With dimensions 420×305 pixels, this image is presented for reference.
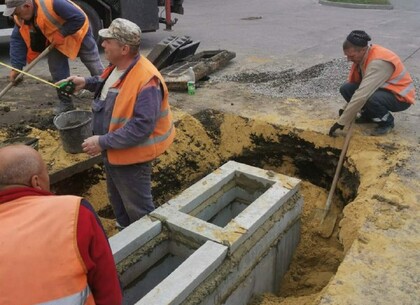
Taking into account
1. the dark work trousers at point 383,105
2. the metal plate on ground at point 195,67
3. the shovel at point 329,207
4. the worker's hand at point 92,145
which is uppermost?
the worker's hand at point 92,145

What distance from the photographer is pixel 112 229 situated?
4.77 m

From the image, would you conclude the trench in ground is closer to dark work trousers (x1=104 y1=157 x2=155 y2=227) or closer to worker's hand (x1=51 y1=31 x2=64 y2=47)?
dark work trousers (x1=104 y1=157 x2=155 y2=227)

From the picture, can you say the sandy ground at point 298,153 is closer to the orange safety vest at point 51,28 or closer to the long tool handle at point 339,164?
the long tool handle at point 339,164

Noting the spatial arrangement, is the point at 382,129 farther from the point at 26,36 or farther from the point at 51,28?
the point at 26,36

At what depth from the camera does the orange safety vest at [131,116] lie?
3.14 meters

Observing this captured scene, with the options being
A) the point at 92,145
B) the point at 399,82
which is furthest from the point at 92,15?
the point at 92,145

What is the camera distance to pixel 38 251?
160cm

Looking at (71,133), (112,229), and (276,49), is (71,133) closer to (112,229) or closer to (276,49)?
(112,229)

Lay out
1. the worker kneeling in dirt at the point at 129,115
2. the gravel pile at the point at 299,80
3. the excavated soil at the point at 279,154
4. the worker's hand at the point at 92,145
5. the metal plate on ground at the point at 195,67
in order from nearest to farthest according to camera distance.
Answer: the worker kneeling in dirt at the point at 129,115 → the worker's hand at the point at 92,145 → the excavated soil at the point at 279,154 → the gravel pile at the point at 299,80 → the metal plate on ground at the point at 195,67

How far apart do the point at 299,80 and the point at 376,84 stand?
2.56 metres

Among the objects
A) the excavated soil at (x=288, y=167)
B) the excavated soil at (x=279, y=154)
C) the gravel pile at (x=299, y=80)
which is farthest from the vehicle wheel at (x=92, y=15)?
the excavated soil at (x=288, y=167)

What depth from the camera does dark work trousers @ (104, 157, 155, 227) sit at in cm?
353

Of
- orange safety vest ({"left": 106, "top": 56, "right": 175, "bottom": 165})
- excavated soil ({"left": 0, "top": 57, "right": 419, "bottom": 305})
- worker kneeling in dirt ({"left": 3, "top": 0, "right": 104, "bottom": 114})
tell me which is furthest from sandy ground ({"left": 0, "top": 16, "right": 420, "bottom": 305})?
orange safety vest ({"left": 106, "top": 56, "right": 175, "bottom": 165})

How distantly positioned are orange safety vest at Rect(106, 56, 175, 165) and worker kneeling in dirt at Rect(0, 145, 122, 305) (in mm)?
1425
